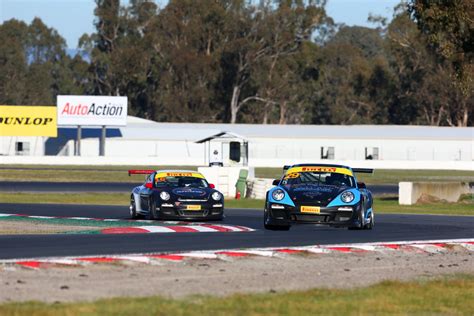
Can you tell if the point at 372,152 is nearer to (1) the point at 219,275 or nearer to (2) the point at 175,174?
(2) the point at 175,174

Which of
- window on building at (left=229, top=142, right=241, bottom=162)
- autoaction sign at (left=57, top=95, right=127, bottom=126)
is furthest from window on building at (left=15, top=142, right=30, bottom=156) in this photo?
window on building at (left=229, top=142, right=241, bottom=162)

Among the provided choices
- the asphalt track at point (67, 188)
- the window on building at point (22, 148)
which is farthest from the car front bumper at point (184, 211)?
the window on building at point (22, 148)

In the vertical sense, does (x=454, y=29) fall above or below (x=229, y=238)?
above

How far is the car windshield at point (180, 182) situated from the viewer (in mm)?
26341

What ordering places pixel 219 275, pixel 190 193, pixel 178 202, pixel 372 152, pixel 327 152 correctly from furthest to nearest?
pixel 372 152 → pixel 327 152 → pixel 190 193 → pixel 178 202 → pixel 219 275

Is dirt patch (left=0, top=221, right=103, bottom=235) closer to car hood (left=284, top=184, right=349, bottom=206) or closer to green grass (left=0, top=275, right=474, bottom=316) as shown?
car hood (left=284, top=184, right=349, bottom=206)

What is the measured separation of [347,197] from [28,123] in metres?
65.9

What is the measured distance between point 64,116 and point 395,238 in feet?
221

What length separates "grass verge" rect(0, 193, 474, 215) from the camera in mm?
32781

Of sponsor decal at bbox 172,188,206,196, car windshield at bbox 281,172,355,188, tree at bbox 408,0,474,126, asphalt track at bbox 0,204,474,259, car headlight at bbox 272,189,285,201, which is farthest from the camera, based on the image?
tree at bbox 408,0,474,126

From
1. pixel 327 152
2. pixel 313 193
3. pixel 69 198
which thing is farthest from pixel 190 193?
pixel 327 152

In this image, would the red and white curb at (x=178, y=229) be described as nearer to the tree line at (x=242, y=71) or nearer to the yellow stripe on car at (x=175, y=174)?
the yellow stripe on car at (x=175, y=174)

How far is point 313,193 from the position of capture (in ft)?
70.7

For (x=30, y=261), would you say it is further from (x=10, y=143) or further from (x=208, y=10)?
(x=208, y=10)
